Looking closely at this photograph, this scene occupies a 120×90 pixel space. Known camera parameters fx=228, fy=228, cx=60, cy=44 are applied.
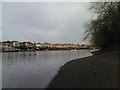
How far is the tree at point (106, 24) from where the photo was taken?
127ft

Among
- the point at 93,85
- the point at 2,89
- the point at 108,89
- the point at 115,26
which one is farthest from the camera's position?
the point at 115,26

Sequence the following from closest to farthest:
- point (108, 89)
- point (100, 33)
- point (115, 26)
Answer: point (108, 89) < point (115, 26) < point (100, 33)

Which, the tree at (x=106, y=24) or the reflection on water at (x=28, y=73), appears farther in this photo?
the tree at (x=106, y=24)

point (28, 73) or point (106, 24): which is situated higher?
point (106, 24)

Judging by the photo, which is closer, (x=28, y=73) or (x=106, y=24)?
(x=28, y=73)

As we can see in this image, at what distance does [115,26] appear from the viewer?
38.1 m

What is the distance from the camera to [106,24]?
140ft

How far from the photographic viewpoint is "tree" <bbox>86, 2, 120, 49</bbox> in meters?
38.8

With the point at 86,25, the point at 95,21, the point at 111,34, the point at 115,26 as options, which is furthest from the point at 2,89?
the point at 86,25

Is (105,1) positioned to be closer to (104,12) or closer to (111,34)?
(104,12)

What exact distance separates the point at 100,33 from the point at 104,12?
164 inches

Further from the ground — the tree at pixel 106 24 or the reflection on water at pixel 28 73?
the tree at pixel 106 24

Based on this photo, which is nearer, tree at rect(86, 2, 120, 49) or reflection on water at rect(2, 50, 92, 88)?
reflection on water at rect(2, 50, 92, 88)

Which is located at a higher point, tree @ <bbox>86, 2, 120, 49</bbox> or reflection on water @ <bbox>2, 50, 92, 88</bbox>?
tree @ <bbox>86, 2, 120, 49</bbox>
